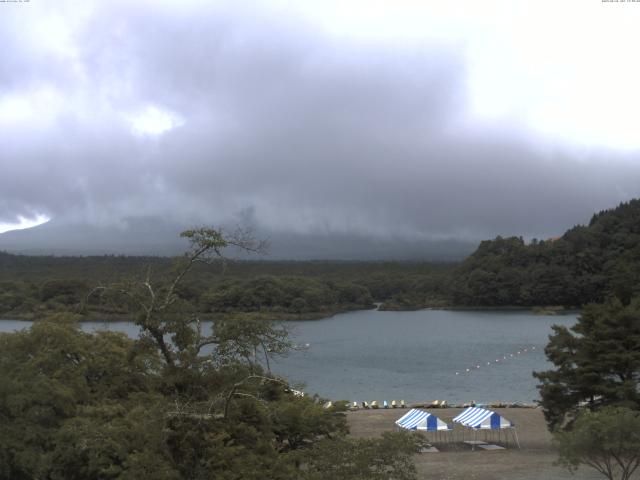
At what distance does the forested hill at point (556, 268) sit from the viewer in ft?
279

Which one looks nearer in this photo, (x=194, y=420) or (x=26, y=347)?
(x=194, y=420)

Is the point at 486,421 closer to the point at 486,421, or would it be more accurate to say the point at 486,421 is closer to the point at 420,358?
the point at 486,421

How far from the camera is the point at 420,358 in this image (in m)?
47.9

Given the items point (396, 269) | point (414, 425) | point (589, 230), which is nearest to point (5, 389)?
point (414, 425)

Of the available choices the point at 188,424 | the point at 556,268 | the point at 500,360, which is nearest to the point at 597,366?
the point at 188,424

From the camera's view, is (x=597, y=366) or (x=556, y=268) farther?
(x=556, y=268)

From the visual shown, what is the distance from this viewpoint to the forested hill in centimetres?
8506

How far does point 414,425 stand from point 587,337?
5.66 m

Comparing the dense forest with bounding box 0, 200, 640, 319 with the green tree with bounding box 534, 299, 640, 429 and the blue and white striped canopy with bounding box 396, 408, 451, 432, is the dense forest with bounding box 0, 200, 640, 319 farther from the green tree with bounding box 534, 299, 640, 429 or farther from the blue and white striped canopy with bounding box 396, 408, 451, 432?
the green tree with bounding box 534, 299, 640, 429

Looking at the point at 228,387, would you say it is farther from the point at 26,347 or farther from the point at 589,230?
Result: the point at 589,230

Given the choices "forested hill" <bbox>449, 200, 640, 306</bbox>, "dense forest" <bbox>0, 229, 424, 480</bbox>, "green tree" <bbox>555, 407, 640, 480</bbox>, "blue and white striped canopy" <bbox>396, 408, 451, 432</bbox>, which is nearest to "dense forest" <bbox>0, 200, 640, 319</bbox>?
"forested hill" <bbox>449, 200, 640, 306</bbox>

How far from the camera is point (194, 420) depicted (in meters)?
8.64

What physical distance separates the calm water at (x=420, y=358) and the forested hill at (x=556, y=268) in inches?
379

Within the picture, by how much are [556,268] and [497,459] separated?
2855 inches
